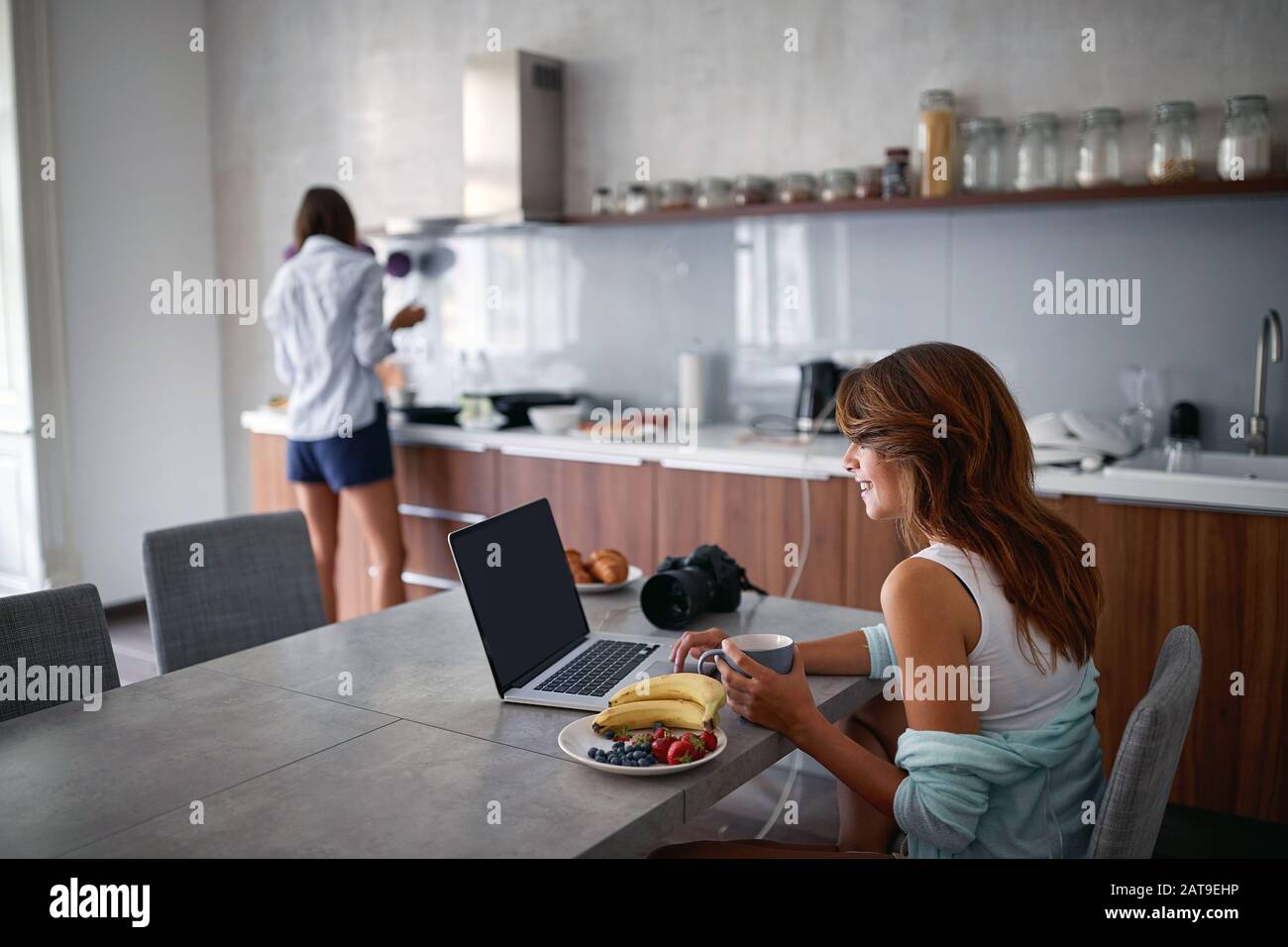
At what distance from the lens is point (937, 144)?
3395 mm

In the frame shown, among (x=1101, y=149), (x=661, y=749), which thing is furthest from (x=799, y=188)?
(x=661, y=749)

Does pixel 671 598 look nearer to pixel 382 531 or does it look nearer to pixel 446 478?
pixel 382 531

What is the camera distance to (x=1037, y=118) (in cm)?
326

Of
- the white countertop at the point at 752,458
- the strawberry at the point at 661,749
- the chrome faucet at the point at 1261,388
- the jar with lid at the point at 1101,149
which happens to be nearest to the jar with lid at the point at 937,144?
the jar with lid at the point at 1101,149

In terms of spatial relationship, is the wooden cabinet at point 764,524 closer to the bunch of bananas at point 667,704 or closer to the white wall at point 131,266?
the bunch of bananas at point 667,704

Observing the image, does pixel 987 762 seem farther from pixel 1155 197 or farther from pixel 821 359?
pixel 821 359

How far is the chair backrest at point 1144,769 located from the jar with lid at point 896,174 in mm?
2346

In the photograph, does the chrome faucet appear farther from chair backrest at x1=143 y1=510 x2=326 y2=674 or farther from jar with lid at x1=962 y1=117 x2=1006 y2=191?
chair backrest at x1=143 y1=510 x2=326 y2=674

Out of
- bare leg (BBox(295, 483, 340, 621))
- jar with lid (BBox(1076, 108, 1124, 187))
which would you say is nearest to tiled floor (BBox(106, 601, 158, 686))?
bare leg (BBox(295, 483, 340, 621))

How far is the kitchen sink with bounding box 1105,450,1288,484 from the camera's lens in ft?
9.64

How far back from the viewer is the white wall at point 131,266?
15.8 ft

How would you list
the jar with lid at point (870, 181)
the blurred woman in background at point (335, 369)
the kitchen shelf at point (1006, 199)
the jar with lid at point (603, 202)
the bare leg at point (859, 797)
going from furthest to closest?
the jar with lid at point (603, 202), the blurred woman in background at point (335, 369), the jar with lid at point (870, 181), the kitchen shelf at point (1006, 199), the bare leg at point (859, 797)

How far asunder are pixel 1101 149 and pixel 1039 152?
0.17 m
